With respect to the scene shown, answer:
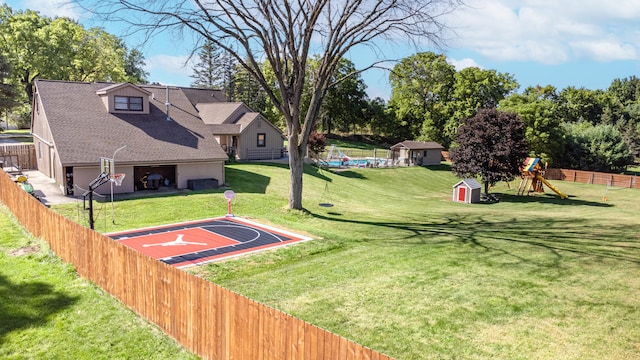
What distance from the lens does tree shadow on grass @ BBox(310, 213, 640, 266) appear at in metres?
15.9

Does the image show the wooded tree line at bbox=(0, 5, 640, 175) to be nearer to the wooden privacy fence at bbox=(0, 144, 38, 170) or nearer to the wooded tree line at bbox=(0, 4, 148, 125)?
the wooded tree line at bbox=(0, 4, 148, 125)

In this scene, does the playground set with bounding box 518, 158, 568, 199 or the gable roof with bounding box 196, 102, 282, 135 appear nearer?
the gable roof with bounding box 196, 102, 282, 135

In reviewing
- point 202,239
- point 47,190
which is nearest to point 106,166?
point 202,239

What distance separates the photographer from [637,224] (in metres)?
22.0

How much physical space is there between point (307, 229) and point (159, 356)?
11.4 meters

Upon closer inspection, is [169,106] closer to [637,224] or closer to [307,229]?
[307,229]

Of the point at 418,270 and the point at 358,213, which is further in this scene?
the point at 358,213

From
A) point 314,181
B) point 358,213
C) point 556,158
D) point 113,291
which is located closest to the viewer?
point 113,291

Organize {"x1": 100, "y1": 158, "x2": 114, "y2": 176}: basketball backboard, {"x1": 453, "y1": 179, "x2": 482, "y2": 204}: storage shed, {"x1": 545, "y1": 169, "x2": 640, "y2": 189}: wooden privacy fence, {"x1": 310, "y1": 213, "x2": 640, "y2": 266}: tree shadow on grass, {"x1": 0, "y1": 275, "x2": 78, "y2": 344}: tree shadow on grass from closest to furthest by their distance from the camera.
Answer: {"x1": 0, "y1": 275, "x2": 78, "y2": 344}: tree shadow on grass
{"x1": 310, "y1": 213, "x2": 640, "y2": 266}: tree shadow on grass
{"x1": 100, "y1": 158, "x2": 114, "y2": 176}: basketball backboard
{"x1": 453, "y1": 179, "x2": 482, "y2": 204}: storage shed
{"x1": 545, "y1": 169, "x2": 640, "y2": 189}: wooden privacy fence

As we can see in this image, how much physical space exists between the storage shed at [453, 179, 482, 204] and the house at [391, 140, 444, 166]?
64.1 ft

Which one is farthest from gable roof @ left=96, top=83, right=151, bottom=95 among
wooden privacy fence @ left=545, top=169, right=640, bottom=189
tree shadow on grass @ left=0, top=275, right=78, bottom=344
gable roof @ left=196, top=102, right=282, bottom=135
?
wooden privacy fence @ left=545, top=169, right=640, bottom=189

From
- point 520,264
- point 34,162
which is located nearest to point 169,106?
point 34,162

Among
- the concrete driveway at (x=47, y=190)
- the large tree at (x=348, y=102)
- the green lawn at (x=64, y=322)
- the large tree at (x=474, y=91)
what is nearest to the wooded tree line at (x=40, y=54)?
the concrete driveway at (x=47, y=190)

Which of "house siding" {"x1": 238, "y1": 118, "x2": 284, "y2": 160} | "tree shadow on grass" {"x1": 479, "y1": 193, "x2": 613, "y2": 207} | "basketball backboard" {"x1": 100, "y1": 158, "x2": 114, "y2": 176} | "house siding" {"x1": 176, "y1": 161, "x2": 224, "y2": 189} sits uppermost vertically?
"house siding" {"x1": 238, "y1": 118, "x2": 284, "y2": 160}
